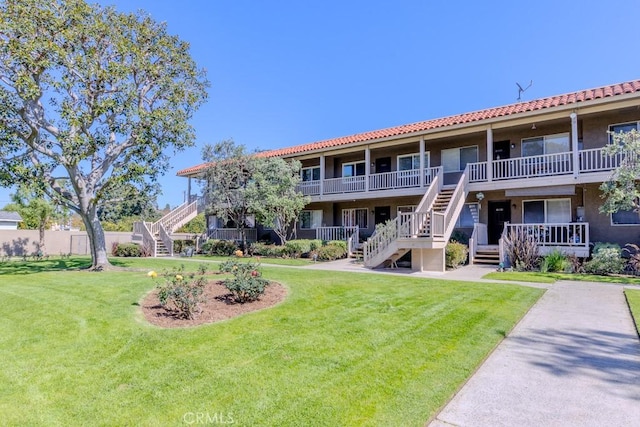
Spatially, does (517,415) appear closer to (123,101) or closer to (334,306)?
(334,306)

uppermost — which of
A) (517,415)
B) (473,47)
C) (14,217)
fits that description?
(473,47)

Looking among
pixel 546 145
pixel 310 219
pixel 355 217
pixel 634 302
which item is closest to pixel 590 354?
pixel 634 302

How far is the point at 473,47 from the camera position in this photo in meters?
20.0

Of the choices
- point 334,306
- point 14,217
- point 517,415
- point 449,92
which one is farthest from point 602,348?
point 14,217

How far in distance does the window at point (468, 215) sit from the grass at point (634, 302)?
8585 millimetres

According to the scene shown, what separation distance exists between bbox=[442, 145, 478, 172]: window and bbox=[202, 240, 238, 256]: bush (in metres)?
12.3

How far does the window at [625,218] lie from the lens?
45.0 feet

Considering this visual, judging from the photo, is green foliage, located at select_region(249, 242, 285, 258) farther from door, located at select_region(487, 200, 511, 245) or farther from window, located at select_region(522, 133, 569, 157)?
window, located at select_region(522, 133, 569, 157)

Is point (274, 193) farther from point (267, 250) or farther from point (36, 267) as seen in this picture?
point (36, 267)

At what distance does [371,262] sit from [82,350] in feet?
34.8

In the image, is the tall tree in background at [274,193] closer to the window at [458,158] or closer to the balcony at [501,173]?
the balcony at [501,173]

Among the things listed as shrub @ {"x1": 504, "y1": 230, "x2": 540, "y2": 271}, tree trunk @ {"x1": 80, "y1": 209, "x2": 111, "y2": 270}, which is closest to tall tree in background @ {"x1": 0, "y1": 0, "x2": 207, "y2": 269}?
tree trunk @ {"x1": 80, "y1": 209, "x2": 111, "y2": 270}

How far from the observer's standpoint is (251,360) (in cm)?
439

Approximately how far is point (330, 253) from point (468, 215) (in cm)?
694
